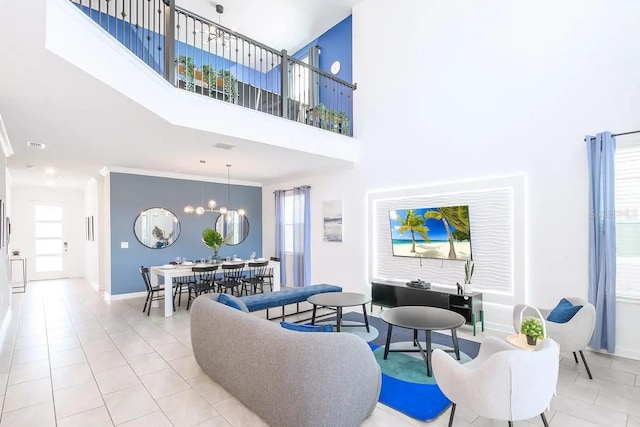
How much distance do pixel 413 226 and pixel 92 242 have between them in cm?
841

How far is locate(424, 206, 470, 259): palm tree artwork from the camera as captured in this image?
5043 millimetres

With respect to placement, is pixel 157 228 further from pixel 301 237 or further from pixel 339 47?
pixel 339 47

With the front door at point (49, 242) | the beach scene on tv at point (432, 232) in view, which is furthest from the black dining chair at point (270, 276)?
the front door at point (49, 242)

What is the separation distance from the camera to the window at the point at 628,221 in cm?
369

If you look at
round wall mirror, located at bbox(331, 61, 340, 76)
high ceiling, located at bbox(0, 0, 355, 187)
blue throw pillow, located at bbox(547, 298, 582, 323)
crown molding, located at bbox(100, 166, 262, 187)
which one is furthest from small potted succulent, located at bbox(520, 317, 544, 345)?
crown molding, located at bbox(100, 166, 262, 187)

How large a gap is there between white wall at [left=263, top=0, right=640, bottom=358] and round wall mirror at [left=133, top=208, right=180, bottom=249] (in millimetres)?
4346

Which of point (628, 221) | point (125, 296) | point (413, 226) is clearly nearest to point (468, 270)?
point (413, 226)

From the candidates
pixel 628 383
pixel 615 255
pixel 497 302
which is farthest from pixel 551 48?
pixel 628 383

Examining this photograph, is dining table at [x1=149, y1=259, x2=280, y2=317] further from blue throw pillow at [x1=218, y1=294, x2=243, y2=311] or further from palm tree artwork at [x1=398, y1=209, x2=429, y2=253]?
palm tree artwork at [x1=398, y1=209, x2=429, y2=253]

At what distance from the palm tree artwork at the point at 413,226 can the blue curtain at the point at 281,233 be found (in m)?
3.60

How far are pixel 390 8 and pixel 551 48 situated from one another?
3.09 metres

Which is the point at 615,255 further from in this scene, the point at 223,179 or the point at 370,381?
the point at 223,179

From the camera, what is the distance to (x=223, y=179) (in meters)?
8.76

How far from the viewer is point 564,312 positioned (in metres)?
3.39
